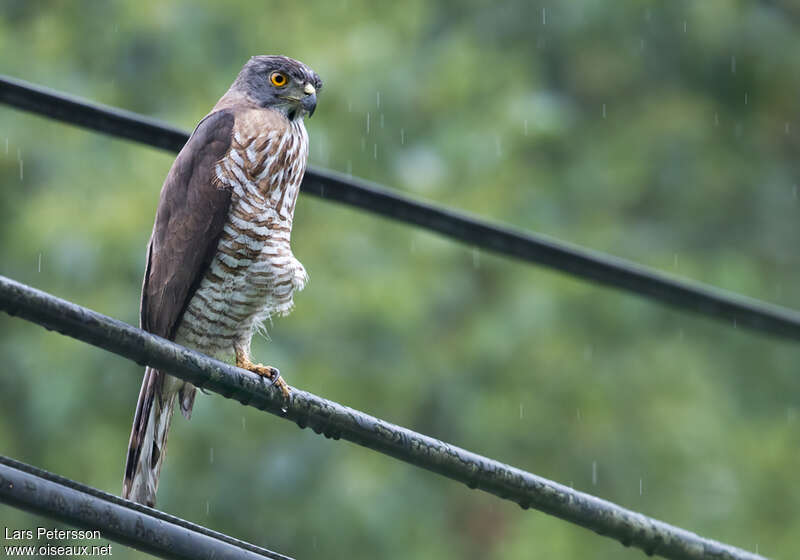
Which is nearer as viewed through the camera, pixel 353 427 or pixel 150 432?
pixel 353 427

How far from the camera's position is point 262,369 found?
134 inches

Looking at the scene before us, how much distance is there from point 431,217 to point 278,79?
0.83 m

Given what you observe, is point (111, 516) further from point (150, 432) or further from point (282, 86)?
point (282, 86)

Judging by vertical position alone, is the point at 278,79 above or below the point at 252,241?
above

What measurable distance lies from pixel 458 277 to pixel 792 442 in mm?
2508

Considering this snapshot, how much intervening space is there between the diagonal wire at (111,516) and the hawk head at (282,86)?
200 cm

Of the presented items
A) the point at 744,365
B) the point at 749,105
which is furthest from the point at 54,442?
the point at 749,105

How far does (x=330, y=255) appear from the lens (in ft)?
21.7

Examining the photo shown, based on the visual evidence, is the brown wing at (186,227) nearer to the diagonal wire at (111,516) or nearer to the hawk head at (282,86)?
the hawk head at (282,86)

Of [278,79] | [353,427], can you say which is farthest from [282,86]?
[353,427]

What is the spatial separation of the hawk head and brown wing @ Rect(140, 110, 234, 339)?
0.31 meters

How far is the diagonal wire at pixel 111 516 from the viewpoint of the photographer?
2.00 metres

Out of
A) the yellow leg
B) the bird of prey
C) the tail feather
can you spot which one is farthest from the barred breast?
the tail feather

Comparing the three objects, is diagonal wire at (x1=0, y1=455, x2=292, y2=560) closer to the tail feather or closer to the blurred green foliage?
the tail feather
